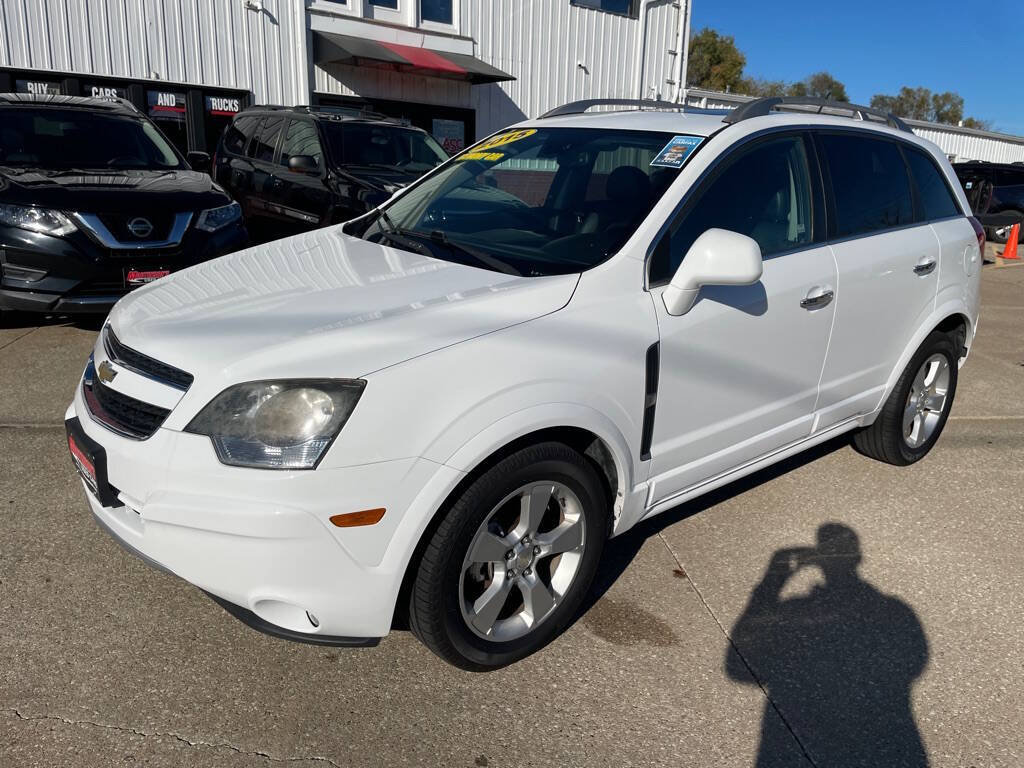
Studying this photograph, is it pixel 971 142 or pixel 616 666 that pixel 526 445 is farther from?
pixel 971 142

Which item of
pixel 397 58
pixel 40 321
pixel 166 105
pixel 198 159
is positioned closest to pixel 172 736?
pixel 40 321

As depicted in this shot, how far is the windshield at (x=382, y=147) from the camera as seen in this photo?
8.42 metres

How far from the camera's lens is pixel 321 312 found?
8.36ft

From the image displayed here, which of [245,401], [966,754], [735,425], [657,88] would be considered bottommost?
[966,754]

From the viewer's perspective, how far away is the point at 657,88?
18328 mm

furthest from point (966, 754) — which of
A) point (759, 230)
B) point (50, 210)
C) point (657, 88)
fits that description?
point (657, 88)

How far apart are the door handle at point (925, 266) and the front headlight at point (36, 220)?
5.08 metres

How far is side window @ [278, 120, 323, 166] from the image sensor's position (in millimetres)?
8344

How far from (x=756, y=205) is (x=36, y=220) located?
15.4ft

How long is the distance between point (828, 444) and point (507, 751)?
3164 mm

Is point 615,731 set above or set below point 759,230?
below

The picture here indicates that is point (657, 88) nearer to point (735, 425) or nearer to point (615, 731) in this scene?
point (735, 425)

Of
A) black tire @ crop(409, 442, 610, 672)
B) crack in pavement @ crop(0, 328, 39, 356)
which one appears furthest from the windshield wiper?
crack in pavement @ crop(0, 328, 39, 356)

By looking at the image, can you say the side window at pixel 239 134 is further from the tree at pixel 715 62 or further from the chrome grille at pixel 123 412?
the tree at pixel 715 62
